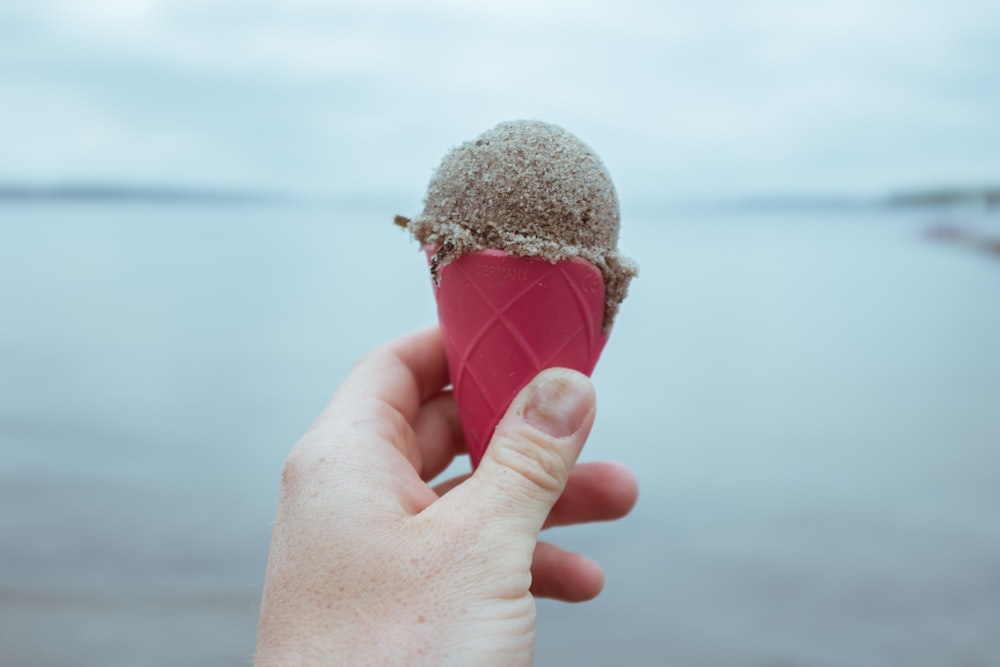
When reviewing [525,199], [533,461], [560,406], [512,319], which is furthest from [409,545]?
[525,199]

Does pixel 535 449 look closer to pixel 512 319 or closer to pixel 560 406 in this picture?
pixel 560 406

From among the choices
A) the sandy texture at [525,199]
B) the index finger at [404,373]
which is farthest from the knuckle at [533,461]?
the index finger at [404,373]

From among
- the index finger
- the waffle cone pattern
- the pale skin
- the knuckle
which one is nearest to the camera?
the pale skin

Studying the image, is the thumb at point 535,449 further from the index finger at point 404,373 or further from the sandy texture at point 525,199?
the index finger at point 404,373

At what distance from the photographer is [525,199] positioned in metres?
1.59

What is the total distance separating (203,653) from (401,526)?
2048mm

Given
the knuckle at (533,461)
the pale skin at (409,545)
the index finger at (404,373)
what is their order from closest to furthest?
1. the pale skin at (409,545)
2. the knuckle at (533,461)
3. the index finger at (404,373)

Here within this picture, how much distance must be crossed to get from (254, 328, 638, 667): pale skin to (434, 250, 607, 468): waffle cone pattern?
9 centimetres

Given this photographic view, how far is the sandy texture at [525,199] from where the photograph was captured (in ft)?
5.23

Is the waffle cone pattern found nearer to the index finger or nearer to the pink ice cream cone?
the pink ice cream cone

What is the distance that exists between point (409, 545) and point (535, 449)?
30cm

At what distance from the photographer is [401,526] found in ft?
4.82

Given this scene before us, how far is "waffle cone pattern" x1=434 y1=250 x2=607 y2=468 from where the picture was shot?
5.32ft

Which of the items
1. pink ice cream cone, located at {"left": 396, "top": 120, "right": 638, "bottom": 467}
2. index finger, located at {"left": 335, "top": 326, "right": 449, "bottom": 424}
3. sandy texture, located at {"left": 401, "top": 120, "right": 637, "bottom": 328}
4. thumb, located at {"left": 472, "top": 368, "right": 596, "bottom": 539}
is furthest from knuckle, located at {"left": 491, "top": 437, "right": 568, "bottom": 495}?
index finger, located at {"left": 335, "top": 326, "right": 449, "bottom": 424}
